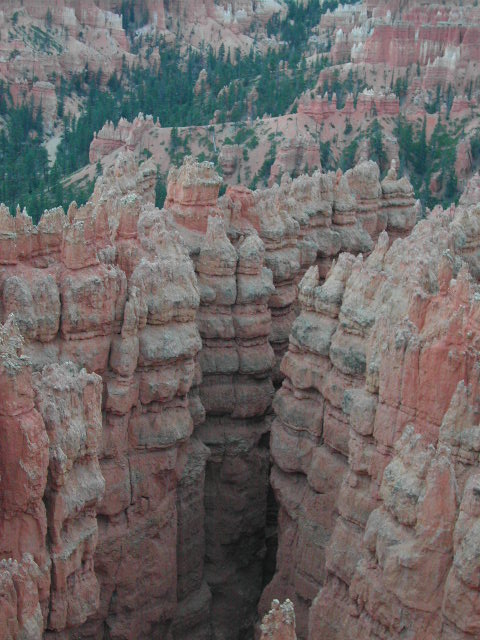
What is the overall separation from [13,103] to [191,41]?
36.3m

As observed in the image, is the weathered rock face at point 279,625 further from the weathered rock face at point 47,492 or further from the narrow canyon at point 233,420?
the weathered rock face at point 47,492

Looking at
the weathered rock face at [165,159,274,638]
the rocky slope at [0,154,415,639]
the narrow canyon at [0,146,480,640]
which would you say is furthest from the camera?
the weathered rock face at [165,159,274,638]

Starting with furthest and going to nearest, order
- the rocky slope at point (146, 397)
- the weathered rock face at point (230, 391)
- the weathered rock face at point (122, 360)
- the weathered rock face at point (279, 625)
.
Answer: the weathered rock face at point (230, 391) → the weathered rock face at point (122, 360) → the rocky slope at point (146, 397) → the weathered rock face at point (279, 625)

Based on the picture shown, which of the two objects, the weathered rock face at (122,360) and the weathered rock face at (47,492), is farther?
the weathered rock face at (122,360)

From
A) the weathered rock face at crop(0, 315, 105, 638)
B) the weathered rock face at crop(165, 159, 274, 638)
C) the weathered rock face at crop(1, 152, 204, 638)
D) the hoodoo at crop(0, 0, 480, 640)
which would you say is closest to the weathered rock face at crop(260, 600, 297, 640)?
the hoodoo at crop(0, 0, 480, 640)

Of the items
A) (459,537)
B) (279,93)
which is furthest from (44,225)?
(279,93)

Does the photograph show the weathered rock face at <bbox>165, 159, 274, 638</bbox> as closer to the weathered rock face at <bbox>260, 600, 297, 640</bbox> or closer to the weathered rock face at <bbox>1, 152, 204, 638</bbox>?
the weathered rock face at <bbox>1, 152, 204, 638</bbox>

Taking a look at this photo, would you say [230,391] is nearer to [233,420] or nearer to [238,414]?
[238,414]

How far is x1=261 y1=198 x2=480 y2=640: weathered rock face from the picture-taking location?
39.9ft

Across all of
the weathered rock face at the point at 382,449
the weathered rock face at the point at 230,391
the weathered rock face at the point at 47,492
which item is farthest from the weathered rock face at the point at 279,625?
the weathered rock face at the point at 230,391

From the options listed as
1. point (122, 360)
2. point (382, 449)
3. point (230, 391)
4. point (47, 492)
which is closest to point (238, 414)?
point (230, 391)

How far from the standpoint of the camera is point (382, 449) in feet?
49.2

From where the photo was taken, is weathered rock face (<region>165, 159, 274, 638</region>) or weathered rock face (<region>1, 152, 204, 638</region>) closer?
weathered rock face (<region>1, 152, 204, 638</region>)

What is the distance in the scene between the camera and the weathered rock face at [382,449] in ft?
39.9
